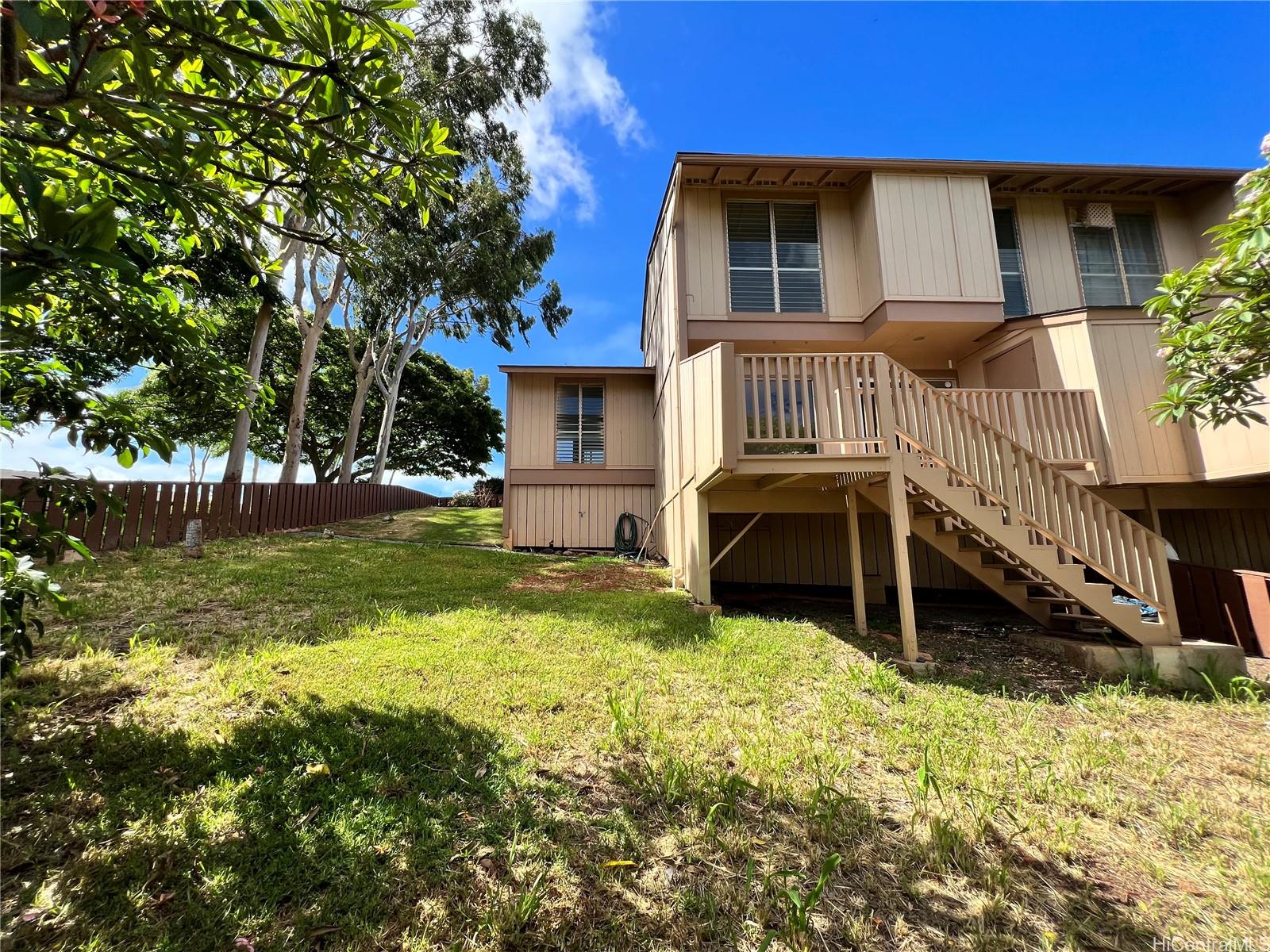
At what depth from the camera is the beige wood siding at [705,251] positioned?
7.79 meters

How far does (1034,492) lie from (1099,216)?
7.27m

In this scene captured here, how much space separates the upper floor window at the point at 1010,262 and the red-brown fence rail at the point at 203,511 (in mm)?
11721

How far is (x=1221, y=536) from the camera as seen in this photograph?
722 cm

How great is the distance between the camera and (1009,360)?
7480mm

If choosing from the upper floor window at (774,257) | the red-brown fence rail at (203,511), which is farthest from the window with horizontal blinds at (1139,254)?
the red-brown fence rail at (203,511)

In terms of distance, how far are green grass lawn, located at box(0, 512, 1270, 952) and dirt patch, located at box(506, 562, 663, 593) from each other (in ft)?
7.48

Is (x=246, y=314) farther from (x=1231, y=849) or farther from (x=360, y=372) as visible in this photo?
(x=1231, y=849)

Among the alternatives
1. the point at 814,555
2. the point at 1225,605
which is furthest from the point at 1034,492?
the point at 814,555

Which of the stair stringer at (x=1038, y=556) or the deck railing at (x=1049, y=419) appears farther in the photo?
the deck railing at (x=1049, y=419)

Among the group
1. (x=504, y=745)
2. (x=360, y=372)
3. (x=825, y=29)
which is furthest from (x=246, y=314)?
(x=504, y=745)

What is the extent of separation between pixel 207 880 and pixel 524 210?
18.5 m

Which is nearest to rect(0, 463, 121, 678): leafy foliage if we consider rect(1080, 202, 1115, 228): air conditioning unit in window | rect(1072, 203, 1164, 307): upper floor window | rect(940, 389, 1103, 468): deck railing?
rect(940, 389, 1103, 468): deck railing

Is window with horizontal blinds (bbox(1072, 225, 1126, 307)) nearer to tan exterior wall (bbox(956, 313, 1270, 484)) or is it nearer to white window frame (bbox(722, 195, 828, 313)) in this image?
tan exterior wall (bbox(956, 313, 1270, 484))

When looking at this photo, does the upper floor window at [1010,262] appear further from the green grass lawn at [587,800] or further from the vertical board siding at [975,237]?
the green grass lawn at [587,800]
